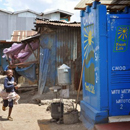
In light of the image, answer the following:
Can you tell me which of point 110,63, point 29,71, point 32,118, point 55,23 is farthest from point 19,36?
point 110,63

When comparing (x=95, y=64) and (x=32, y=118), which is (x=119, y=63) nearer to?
(x=95, y=64)

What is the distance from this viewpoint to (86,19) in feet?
23.3

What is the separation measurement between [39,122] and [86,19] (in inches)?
138

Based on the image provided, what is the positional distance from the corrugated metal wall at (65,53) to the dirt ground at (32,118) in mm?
939

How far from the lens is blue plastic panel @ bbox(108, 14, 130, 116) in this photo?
6.15 m

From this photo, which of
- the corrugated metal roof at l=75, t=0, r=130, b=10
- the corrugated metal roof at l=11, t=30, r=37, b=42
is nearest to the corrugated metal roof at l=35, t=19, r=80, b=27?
the corrugated metal roof at l=75, t=0, r=130, b=10

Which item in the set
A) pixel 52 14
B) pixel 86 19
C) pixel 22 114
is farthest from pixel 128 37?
pixel 52 14

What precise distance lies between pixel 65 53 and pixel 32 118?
13.9ft

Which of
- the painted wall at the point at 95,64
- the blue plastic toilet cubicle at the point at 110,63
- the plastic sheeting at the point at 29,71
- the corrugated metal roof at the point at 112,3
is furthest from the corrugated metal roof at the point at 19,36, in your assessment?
the blue plastic toilet cubicle at the point at 110,63

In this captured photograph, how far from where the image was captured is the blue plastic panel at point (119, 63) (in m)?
6.15

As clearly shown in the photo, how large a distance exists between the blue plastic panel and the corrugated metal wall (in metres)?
5.61

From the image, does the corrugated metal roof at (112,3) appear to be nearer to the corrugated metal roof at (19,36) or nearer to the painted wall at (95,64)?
the painted wall at (95,64)

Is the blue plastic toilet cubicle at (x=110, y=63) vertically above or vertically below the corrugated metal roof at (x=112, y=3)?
below

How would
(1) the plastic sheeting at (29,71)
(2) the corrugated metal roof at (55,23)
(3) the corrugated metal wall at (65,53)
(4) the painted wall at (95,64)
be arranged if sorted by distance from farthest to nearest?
(1) the plastic sheeting at (29,71), (3) the corrugated metal wall at (65,53), (2) the corrugated metal roof at (55,23), (4) the painted wall at (95,64)
